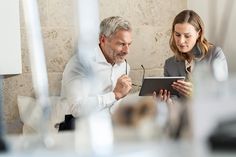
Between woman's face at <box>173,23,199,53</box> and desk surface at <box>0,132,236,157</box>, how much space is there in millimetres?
1442

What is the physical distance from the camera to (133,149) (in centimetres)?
31

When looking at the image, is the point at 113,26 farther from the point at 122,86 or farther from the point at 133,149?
the point at 133,149

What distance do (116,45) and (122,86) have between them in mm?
228

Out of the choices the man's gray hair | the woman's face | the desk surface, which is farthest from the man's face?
the desk surface

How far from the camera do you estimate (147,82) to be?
1.47 m

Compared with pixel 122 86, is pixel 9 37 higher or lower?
higher

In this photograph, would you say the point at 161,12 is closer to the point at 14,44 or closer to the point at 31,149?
the point at 14,44

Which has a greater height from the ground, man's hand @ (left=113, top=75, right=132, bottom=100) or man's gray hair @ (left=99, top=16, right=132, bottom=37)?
man's gray hair @ (left=99, top=16, right=132, bottom=37)

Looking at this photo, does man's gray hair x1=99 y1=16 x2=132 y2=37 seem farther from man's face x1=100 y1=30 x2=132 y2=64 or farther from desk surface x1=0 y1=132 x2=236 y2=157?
desk surface x1=0 y1=132 x2=236 y2=157

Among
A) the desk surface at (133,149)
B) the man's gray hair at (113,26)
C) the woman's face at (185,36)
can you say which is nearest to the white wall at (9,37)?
the man's gray hair at (113,26)

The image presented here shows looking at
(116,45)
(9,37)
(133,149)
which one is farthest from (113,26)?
(133,149)

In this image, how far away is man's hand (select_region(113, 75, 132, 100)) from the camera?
5.13 feet

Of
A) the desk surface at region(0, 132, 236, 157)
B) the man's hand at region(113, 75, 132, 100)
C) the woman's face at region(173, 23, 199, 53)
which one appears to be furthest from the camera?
the woman's face at region(173, 23, 199, 53)

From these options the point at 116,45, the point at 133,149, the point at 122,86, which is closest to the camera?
the point at 133,149
